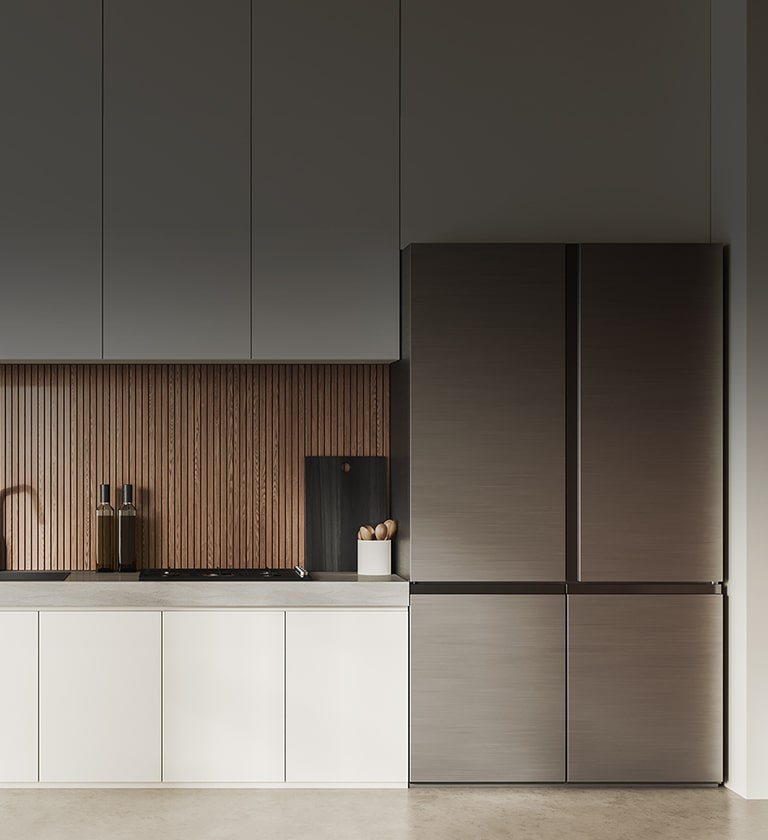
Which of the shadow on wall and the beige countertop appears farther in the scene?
the shadow on wall

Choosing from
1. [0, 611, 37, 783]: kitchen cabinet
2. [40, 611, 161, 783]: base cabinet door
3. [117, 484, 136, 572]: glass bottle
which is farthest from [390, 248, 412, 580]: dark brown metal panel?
[0, 611, 37, 783]: kitchen cabinet

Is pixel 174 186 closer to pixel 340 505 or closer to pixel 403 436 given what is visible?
pixel 403 436

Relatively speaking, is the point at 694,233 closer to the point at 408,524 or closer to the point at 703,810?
the point at 408,524

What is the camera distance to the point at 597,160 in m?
3.99

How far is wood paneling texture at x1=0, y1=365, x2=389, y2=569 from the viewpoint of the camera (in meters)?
4.31

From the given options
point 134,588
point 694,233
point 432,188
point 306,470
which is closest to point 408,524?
point 306,470

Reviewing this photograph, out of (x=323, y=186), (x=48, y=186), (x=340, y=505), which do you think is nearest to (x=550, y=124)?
(x=323, y=186)

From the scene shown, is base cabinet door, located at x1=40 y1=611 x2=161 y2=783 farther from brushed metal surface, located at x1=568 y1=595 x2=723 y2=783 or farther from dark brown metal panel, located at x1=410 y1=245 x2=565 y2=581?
brushed metal surface, located at x1=568 y1=595 x2=723 y2=783

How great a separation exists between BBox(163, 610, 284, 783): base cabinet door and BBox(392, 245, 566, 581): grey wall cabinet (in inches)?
26.4

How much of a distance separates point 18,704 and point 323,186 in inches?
87.6

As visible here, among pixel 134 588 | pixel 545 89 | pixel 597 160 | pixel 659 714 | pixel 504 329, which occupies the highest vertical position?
pixel 545 89

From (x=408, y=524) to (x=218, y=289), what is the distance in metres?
1.15

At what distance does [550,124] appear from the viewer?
→ 157 inches

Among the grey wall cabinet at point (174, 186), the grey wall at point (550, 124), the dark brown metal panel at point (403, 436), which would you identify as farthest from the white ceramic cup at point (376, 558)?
the grey wall at point (550, 124)
